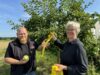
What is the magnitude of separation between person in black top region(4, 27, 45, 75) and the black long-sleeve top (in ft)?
3.84

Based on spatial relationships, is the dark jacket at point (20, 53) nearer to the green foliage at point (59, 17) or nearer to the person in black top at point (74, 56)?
the person in black top at point (74, 56)

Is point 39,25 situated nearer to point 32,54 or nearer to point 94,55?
point 94,55

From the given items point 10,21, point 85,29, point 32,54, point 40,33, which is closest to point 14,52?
point 32,54

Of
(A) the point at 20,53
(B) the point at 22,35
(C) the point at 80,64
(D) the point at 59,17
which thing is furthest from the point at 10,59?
(D) the point at 59,17

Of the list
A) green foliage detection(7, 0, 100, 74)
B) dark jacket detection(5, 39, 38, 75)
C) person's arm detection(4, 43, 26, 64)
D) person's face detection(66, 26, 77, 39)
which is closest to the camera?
person's face detection(66, 26, 77, 39)

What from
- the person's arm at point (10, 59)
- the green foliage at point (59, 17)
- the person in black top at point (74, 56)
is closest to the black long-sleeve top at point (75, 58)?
the person in black top at point (74, 56)

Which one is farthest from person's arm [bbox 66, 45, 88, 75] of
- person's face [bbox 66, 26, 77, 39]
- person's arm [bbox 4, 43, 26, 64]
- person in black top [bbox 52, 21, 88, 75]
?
person's arm [bbox 4, 43, 26, 64]

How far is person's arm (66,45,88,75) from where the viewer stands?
17.3 ft

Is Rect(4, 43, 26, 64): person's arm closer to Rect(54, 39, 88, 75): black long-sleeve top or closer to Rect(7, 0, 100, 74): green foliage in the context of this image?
Rect(54, 39, 88, 75): black long-sleeve top

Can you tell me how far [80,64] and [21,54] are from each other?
61.7 inches

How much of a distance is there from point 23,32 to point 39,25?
4.05 m

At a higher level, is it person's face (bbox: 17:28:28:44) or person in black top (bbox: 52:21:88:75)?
person's face (bbox: 17:28:28:44)

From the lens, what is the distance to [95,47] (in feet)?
35.6

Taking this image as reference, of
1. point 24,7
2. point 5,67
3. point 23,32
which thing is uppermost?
point 24,7
